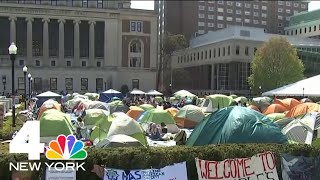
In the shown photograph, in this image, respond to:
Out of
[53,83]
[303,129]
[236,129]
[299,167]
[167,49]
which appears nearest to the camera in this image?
[299,167]

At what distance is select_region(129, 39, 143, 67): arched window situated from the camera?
97.2 m

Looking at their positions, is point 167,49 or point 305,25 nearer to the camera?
point 167,49

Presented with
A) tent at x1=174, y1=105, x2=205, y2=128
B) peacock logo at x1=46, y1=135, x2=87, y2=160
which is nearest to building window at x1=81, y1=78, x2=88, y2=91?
tent at x1=174, y1=105, x2=205, y2=128

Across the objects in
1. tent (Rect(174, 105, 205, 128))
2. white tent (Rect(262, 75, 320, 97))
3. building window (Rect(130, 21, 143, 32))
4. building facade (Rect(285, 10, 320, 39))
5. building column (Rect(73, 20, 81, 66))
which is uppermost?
Result: building facade (Rect(285, 10, 320, 39))

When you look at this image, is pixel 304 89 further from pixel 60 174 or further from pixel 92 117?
pixel 60 174

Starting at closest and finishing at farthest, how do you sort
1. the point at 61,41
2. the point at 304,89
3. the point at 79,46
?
1. the point at 304,89
2. the point at 61,41
3. the point at 79,46

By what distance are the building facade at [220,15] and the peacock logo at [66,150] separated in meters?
117

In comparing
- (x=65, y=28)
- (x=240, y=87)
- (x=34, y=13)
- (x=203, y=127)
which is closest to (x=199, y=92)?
(x=240, y=87)

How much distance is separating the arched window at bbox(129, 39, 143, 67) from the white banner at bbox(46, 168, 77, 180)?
3417 inches

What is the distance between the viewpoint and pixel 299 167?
1234cm

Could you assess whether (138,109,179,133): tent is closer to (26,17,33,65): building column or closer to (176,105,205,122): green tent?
(176,105,205,122): green tent

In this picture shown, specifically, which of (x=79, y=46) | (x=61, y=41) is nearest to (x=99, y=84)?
(x=79, y=46)

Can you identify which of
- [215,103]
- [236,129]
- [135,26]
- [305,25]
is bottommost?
[215,103]

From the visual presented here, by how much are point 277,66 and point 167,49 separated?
45.2m
